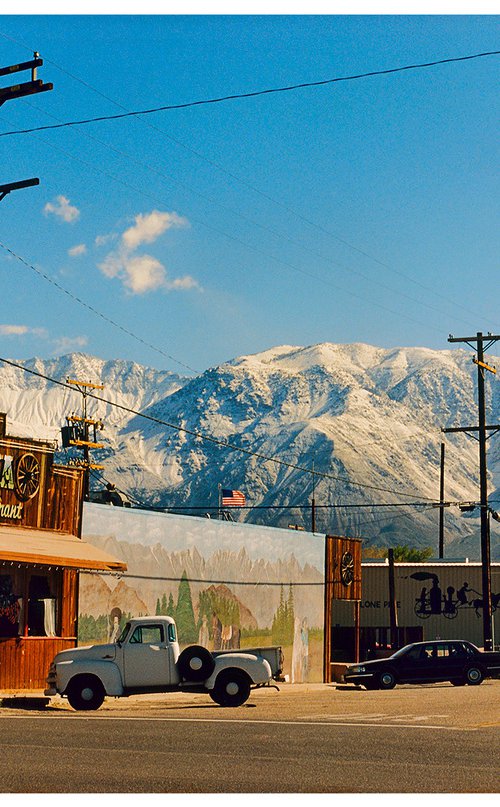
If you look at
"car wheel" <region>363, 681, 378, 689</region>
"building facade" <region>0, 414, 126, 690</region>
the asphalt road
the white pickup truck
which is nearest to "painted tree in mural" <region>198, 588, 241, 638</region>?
"car wheel" <region>363, 681, 378, 689</region>

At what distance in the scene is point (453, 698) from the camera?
98.6 ft

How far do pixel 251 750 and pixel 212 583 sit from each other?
26.4 metres

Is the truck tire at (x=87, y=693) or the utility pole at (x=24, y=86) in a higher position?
the utility pole at (x=24, y=86)

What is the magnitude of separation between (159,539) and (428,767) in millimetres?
25692

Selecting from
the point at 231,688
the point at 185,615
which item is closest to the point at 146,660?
the point at 231,688

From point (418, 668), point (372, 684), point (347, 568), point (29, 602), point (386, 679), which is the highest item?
point (347, 568)

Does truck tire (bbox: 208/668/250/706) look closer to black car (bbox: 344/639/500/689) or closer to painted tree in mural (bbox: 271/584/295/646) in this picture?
black car (bbox: 344/639/500/689)

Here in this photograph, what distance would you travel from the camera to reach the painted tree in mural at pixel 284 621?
45.8 metres

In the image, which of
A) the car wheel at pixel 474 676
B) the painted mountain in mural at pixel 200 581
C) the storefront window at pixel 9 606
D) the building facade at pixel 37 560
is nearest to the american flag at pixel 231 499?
the painted mountain in mural at pixel 200 581

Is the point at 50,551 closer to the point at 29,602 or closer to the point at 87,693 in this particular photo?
the point at 29,602

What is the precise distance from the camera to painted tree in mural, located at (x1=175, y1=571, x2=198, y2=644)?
39406mm

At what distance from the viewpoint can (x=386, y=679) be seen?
123ft

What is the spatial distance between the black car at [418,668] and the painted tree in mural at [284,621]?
8.04m

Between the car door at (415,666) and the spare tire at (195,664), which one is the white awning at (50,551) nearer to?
the spare tire at (195,664)
